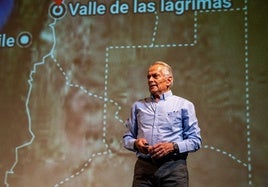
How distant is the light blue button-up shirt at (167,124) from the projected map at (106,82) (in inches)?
31.1

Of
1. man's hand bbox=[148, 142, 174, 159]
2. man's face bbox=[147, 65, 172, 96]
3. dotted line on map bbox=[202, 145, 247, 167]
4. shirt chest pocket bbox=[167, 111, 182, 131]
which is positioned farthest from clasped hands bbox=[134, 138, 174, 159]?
dotted line on map bbox=[202, 145, 247, 167]

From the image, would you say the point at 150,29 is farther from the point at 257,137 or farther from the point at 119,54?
the point at 257,137

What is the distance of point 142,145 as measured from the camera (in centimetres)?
233

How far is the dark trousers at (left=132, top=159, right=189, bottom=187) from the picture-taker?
7.66 ft

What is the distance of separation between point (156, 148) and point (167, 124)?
0.17 meters

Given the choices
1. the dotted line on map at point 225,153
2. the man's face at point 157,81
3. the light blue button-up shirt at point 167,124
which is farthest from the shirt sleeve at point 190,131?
the dotted line on map at point 225,153

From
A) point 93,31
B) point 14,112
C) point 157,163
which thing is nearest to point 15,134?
point 14,112

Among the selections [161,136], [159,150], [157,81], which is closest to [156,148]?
[159,150]

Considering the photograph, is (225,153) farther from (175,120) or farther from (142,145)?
(142,145)

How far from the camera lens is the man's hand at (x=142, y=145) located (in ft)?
7.62

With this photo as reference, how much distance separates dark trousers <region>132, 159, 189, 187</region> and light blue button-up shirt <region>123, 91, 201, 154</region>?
9 centimetres

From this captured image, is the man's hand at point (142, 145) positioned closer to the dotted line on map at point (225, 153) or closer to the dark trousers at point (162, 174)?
the dark trousers at point (162, 174)

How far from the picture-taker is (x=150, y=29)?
3.43 meters

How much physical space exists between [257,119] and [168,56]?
0.72m
